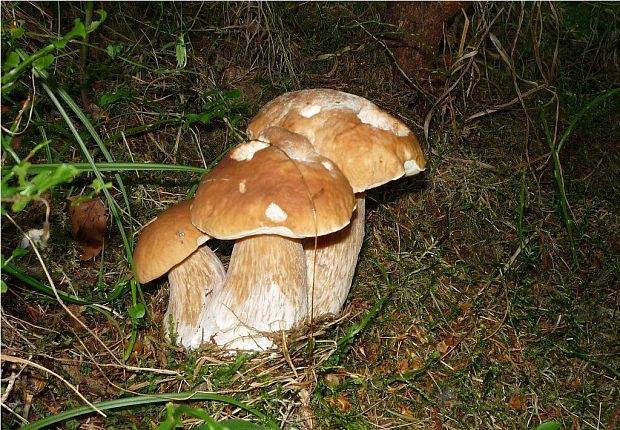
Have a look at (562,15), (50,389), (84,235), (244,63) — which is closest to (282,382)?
(50,389)

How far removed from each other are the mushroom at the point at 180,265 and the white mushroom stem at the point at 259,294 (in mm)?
124

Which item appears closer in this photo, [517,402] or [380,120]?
[380,120]

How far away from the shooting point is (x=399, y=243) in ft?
9.05

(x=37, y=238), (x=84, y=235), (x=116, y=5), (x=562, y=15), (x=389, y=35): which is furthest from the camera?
(x=562, y=15)

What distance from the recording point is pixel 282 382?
2.04m

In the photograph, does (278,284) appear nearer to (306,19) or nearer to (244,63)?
(244,63)

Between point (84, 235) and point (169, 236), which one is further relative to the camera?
point (84, 235)

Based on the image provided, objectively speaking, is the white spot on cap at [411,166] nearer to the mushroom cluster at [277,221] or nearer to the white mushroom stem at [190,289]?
the mushroom cluster at [277,221]

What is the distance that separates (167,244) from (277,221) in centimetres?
54

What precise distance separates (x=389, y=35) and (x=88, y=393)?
2.44 metres

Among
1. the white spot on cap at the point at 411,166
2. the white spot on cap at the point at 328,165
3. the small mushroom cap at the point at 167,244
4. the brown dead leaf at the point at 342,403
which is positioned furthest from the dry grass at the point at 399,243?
the white spot on cap at the point at 328,165

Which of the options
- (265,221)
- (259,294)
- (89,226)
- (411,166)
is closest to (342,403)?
(259,294)

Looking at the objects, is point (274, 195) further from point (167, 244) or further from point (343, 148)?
point (167, 244)

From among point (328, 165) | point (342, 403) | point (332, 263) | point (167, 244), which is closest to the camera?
point (328, 165)
